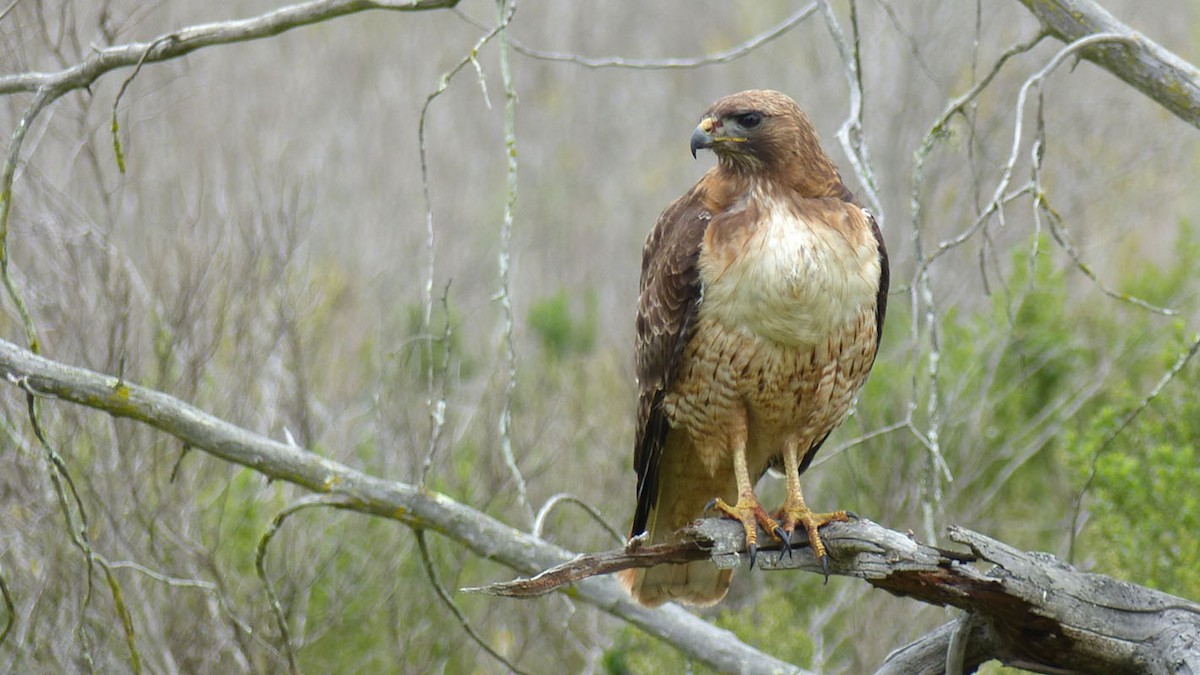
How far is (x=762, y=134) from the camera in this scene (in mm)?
4492

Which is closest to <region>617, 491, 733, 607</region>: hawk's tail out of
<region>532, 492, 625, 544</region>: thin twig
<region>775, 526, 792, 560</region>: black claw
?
<region>532, 492, 625, 544</region>: thin twig

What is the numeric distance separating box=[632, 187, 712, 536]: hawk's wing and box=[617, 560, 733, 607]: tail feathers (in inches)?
8.8

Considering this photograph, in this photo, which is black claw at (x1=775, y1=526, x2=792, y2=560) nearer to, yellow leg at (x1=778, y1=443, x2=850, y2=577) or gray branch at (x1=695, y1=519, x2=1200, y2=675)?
yellow leg at (x1=778, y1=443, x2=850, y2=577)

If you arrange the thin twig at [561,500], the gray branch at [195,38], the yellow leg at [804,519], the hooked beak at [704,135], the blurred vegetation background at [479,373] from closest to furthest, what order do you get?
the gray branch at [195,38] < the yellow leg at [804,519] < the hooked beak at [704,135] < the thin twig at [561,500] < the blurred vegetation background at [479,373]

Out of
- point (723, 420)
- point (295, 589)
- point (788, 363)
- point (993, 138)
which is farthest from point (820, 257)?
point (993, 138)

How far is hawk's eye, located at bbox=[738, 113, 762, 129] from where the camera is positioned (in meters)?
4.50

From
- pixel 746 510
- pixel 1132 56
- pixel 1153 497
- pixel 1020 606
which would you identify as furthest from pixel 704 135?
pixel 1153 497

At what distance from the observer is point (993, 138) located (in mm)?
11250

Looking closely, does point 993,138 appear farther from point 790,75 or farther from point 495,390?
point 495,390

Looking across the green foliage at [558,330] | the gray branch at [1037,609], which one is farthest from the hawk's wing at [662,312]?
the green foliage at [558,330]

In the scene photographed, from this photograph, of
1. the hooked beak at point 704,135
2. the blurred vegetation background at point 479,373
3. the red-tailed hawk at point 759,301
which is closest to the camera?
the red-tailed hawk at point 759,301

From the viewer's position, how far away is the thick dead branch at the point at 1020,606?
360 centimetres

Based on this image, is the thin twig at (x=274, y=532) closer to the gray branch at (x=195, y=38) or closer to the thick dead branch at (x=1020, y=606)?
the thick dead branch at (x=1020, y=606)

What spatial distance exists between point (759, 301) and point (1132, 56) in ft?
4.19
